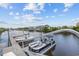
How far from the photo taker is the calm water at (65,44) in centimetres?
123

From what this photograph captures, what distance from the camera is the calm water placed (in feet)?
Result: 4.04

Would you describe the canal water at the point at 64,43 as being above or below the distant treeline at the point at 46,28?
below

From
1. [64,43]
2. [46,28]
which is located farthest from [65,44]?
Answer: [46,28]

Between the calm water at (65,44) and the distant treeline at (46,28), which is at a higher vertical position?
the distant treeline at (46,28)

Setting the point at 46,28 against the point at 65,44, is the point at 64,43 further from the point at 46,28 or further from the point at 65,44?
the point at 46,28

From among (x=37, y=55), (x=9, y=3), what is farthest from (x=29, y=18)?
(x=37, y=55)

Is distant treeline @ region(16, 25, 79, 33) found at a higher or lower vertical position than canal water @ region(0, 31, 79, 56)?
higher

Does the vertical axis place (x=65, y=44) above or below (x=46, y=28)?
below

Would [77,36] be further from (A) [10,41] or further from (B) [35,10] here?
(A) [10,41]

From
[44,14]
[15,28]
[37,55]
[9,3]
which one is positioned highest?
[9,3]

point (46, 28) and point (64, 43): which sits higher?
point (46, 28)

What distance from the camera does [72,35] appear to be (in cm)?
124

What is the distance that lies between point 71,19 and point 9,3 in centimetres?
63

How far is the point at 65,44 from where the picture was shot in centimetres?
125
